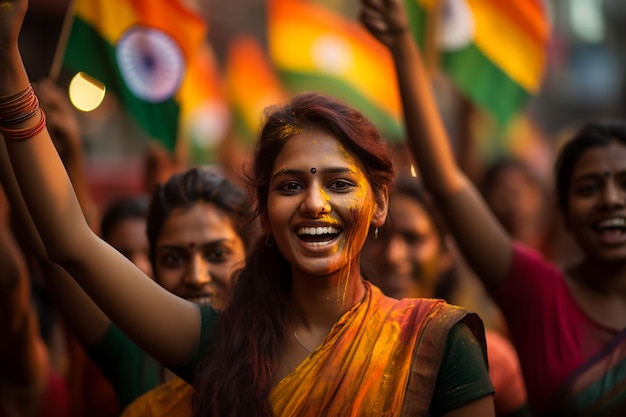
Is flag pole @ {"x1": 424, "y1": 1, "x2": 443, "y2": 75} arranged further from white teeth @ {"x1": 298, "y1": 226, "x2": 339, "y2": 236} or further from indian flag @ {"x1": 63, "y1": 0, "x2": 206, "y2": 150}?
white teeth @ {"x1": 298, "y1": 226, "x2": 339, "y2": 236}

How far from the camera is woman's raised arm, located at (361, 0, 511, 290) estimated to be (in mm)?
3457

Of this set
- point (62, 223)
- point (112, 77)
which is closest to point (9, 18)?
point (62, 223)

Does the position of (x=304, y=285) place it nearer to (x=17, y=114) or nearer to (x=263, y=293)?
(x=263, y=293)

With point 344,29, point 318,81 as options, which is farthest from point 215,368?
point 344,29

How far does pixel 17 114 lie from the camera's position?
241 cm

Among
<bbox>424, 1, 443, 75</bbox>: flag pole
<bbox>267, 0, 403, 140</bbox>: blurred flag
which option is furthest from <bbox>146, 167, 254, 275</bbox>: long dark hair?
<bbox>267, 0, 403, 140</bbox>: blurred flag

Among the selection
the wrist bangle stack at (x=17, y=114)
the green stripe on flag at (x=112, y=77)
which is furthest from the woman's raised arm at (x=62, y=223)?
the green stripe on flag at (x=112, y=77)

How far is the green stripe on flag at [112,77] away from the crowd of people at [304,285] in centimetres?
104

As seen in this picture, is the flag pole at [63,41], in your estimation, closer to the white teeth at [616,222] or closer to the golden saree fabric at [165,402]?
the golden saree fabric at [165,402]

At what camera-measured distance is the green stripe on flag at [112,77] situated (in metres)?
4.82

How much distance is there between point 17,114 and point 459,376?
4.13 ft

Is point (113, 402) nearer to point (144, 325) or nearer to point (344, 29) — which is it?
point (144, 325)

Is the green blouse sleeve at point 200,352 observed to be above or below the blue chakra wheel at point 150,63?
below

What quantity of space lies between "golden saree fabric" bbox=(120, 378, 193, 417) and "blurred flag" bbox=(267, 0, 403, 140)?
503 centimetres
